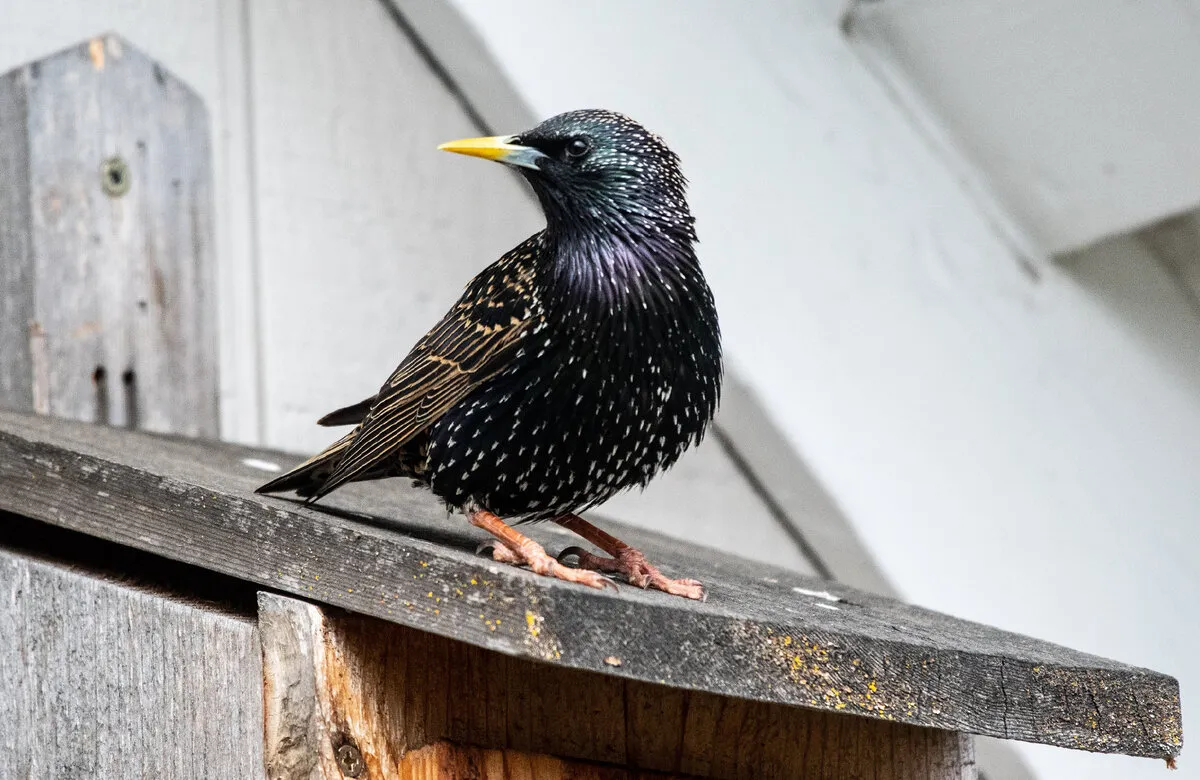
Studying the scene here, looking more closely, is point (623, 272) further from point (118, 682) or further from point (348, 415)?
point (118, 682)

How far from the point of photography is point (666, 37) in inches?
107

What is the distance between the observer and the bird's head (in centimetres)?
171

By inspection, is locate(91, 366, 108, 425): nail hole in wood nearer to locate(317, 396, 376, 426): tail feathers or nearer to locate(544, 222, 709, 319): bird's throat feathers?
locate(317, 396, 376, 426): tail feathers

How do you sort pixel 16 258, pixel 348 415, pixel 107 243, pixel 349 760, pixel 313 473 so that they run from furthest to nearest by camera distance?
pixel 107 243
pixel 16 258
pixel 348 415
pixel 313 473
pixel 349 760

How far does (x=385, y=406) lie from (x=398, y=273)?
4.92ft

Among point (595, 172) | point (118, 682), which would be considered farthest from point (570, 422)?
point (118, 682)

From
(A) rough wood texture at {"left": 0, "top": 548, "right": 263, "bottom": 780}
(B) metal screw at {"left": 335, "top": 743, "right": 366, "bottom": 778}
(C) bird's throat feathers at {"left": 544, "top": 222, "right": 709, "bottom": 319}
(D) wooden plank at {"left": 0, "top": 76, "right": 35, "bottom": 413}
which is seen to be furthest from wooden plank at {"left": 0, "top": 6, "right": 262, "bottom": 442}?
(B) metal screw at {"left": 335, "top": 743, "right": 366, "bottom": 778}

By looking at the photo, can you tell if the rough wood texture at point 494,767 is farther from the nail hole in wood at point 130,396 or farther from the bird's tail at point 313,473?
the nail hole in wood at point 130,396

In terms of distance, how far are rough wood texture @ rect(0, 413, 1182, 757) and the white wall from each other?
2.81 feet

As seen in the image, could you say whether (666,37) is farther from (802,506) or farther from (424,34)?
(802,506)

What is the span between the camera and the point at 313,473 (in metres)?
1.85

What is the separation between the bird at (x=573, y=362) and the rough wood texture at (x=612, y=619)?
9 centimetres

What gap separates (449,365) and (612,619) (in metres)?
0.49

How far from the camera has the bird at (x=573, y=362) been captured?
1637 mm
